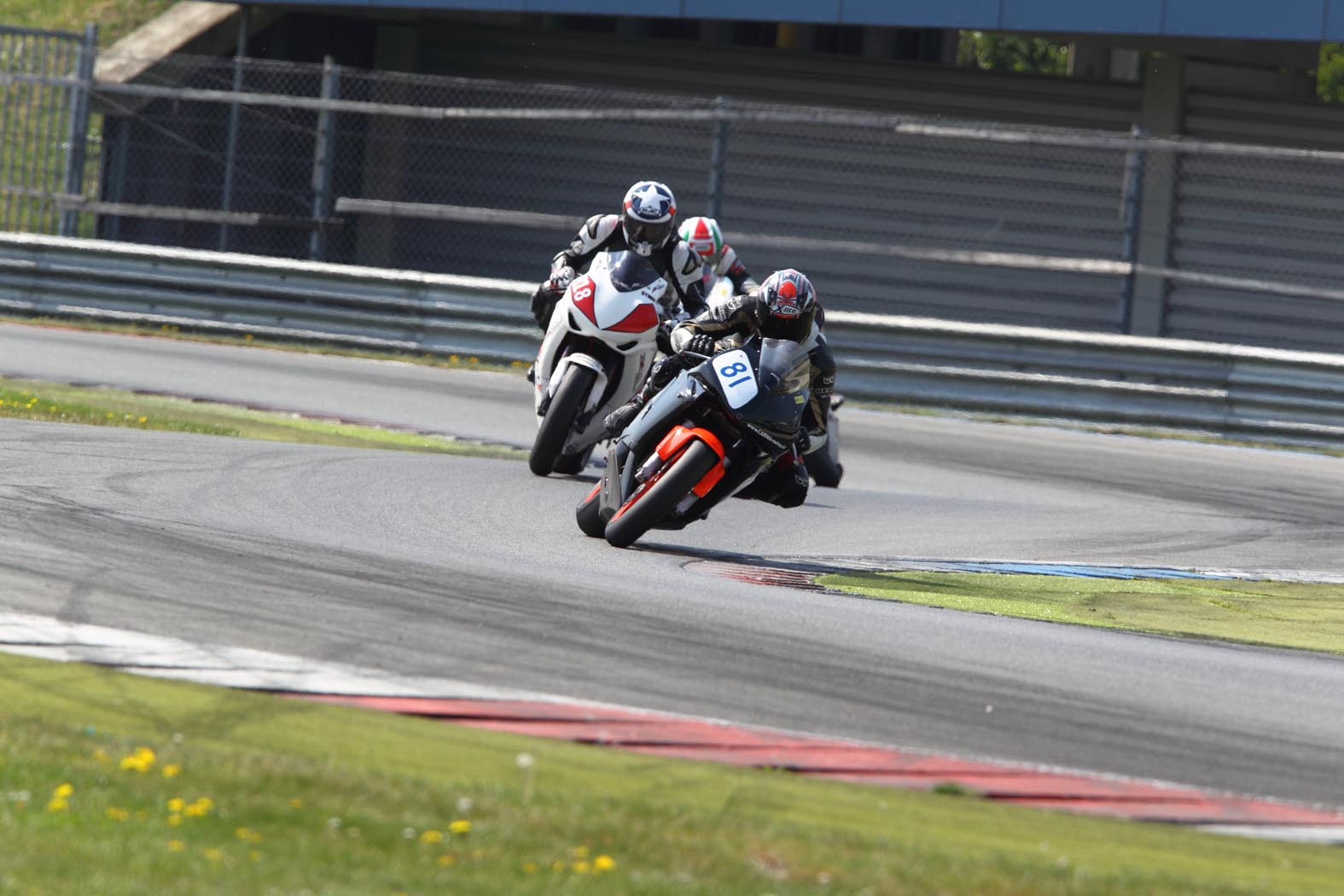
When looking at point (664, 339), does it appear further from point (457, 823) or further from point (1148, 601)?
point (457, 823)

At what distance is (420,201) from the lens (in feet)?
76.2

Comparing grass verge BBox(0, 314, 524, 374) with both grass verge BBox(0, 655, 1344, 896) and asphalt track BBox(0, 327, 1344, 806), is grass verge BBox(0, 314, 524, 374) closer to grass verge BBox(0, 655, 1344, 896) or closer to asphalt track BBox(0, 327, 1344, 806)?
asphalt track BBox(0, 327, 1344, 806)

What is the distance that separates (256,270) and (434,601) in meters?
11.2

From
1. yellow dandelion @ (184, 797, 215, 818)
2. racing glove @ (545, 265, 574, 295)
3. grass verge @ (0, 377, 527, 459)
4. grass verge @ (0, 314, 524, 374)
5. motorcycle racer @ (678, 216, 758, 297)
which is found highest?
motorcycle racer @ (678, 216, 758, 297)

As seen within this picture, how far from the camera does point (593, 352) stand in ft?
34.8

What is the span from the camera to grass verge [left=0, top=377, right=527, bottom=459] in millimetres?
11445

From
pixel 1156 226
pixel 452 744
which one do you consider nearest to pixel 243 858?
pixel 452 744

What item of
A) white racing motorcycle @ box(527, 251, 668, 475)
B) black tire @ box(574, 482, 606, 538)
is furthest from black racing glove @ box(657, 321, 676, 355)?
black tire @ box(574, 482, 606, 538)

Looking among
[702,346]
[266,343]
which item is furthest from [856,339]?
[702,346]

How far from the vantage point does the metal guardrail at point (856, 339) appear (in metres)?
15.1

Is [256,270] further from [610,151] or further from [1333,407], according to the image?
[1333,407]

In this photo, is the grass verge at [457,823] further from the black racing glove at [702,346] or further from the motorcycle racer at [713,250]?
the motorcycle racer at [713,250]

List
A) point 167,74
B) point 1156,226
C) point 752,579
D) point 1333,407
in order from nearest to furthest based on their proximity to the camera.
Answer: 1. point 752,579
2. point 1333,407
3. point 1156,226
4. point 167,74

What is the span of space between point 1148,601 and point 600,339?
337 centimetres
